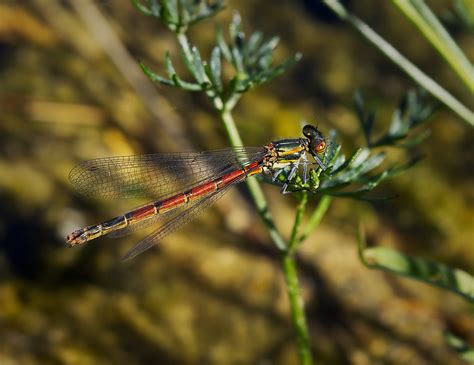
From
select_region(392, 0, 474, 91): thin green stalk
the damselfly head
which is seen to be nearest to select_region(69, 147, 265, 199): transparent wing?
the damselfly head

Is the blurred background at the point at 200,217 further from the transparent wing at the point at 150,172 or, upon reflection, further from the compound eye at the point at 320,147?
the compound eye at the point at 320,147

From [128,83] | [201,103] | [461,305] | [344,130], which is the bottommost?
[461,305]

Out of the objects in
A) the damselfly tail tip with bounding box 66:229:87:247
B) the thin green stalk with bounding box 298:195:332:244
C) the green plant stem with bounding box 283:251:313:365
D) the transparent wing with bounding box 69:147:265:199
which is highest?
the transparent wing with bounding box 69:147:265:199

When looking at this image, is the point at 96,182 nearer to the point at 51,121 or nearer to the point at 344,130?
the point at 51,121

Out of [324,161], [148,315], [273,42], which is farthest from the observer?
[148,315]

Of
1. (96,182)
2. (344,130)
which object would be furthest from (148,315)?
(344,130)

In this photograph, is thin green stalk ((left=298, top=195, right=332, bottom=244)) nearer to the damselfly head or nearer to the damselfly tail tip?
the damselfly head

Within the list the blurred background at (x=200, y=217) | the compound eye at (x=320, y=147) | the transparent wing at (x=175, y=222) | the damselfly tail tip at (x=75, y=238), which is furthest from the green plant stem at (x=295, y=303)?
the damselfly tail tip at (x=75, y=238)

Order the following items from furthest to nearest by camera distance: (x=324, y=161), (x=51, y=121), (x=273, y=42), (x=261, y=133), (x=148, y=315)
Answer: (x=261, y=133), (x=51, y=121), (x=148, y=315), (x=273, y=42), (x=324, y=161)
